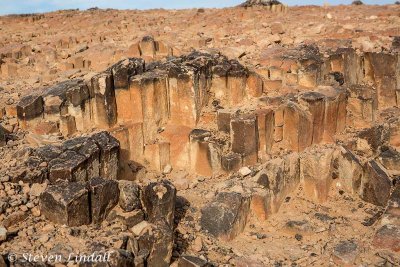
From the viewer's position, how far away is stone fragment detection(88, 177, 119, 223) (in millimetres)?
6309

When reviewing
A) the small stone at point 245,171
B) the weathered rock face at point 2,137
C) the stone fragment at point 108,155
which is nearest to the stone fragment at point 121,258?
the stone fragment at point 108,155

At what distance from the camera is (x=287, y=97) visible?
989cm

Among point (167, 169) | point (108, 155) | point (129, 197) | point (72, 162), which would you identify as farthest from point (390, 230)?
point (72, 162)

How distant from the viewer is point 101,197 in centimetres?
638

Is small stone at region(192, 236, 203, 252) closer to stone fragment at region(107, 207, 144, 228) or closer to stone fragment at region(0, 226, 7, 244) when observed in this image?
stone fragment at region(107, 207, 144, 228)

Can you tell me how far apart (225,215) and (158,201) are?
4.45 ft

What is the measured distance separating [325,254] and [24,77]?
9509mm

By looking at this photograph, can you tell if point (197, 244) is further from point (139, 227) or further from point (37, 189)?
point (37, 189)

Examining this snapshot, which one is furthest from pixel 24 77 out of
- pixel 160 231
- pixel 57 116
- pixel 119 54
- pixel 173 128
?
pixel 160 231

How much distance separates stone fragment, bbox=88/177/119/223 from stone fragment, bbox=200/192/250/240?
67.9 inches

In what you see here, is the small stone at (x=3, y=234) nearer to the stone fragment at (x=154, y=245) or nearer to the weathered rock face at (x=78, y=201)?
the weathered rock face at (x=78, y=201)

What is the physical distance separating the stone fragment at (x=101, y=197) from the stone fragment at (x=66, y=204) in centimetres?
10

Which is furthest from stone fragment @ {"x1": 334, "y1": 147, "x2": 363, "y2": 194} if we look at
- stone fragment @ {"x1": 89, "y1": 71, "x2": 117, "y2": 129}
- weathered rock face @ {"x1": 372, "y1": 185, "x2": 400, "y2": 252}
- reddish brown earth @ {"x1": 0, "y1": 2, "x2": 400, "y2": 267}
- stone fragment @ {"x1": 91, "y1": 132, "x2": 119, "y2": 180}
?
stone fragment @ {"x1": 89, "y1": 71, "x2": 117, "y2": 129}

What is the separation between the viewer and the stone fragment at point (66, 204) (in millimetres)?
5957
